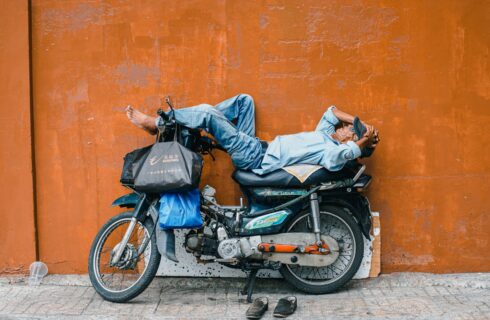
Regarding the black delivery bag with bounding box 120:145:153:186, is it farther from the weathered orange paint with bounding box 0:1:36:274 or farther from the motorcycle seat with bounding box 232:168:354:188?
the weathered orange paint with bounding box 0:1:36:274

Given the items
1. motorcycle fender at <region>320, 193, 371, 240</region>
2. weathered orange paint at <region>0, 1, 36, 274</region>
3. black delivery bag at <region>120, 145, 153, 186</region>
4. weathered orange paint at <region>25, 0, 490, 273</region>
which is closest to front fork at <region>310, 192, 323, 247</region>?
motorcycle fender at <region>320, 193, 371, 240</region>

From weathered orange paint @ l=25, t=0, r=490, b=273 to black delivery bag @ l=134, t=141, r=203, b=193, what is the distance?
2.39ft

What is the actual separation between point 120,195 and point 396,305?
2703 millimetres

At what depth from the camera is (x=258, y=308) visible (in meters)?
5.52

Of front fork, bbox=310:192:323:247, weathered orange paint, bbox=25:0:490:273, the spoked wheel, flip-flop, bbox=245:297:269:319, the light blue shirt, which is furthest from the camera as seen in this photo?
weathered orange paint, bbox=25:0:490:273

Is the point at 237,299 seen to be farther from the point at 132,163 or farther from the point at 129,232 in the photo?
the point at 132,163

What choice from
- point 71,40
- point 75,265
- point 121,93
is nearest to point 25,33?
point 71,40

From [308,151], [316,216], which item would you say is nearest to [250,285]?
[316,216]

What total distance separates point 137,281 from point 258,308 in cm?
106

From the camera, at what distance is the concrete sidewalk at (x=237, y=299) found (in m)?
5.52

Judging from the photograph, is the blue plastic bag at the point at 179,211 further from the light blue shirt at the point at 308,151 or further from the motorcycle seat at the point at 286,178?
the light blue shirt at the point at 308,151

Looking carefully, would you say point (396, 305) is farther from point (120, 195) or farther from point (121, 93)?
point (121, 93)

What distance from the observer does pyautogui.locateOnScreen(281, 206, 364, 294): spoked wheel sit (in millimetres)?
5895

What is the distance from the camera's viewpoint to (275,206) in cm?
589
